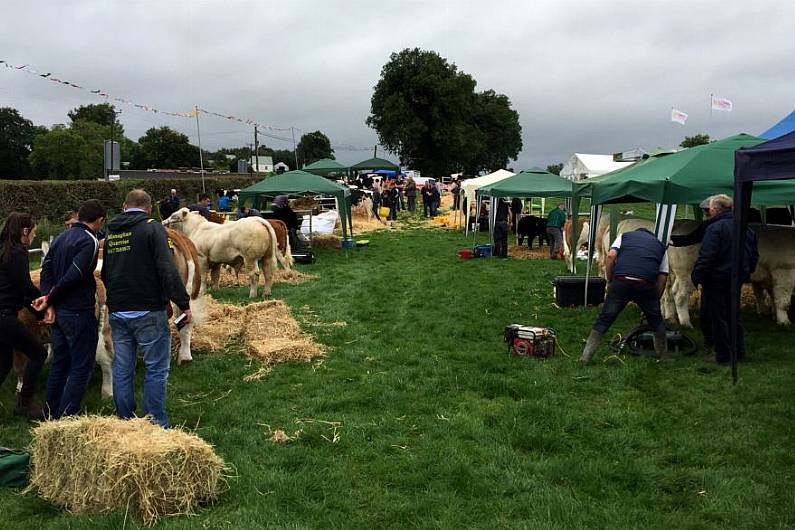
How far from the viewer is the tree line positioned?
70250mm

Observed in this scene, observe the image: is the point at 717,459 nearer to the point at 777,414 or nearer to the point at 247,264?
the point at 777,414

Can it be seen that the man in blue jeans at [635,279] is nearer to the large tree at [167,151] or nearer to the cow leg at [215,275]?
the cow leg at [215,275]

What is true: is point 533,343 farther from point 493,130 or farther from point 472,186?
point 493,130

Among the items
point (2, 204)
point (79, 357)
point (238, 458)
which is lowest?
point (238, 458)

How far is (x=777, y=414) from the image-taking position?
564 centimetres

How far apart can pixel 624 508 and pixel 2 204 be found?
2040 centimetres

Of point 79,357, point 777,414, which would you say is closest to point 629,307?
point 777,414

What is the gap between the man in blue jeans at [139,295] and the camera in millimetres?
4723

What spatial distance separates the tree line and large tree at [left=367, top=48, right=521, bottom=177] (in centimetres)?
1066

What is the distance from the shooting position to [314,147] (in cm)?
11081

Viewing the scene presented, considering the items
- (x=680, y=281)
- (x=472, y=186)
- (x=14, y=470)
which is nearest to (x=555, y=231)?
(x=680, y=281)

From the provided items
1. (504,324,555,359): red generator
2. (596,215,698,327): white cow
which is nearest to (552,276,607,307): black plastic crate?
(596,215,698,327): white cow

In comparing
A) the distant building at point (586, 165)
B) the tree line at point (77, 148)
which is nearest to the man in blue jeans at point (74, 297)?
the distant building at point (586, 165)

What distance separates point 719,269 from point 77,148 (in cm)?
7752
